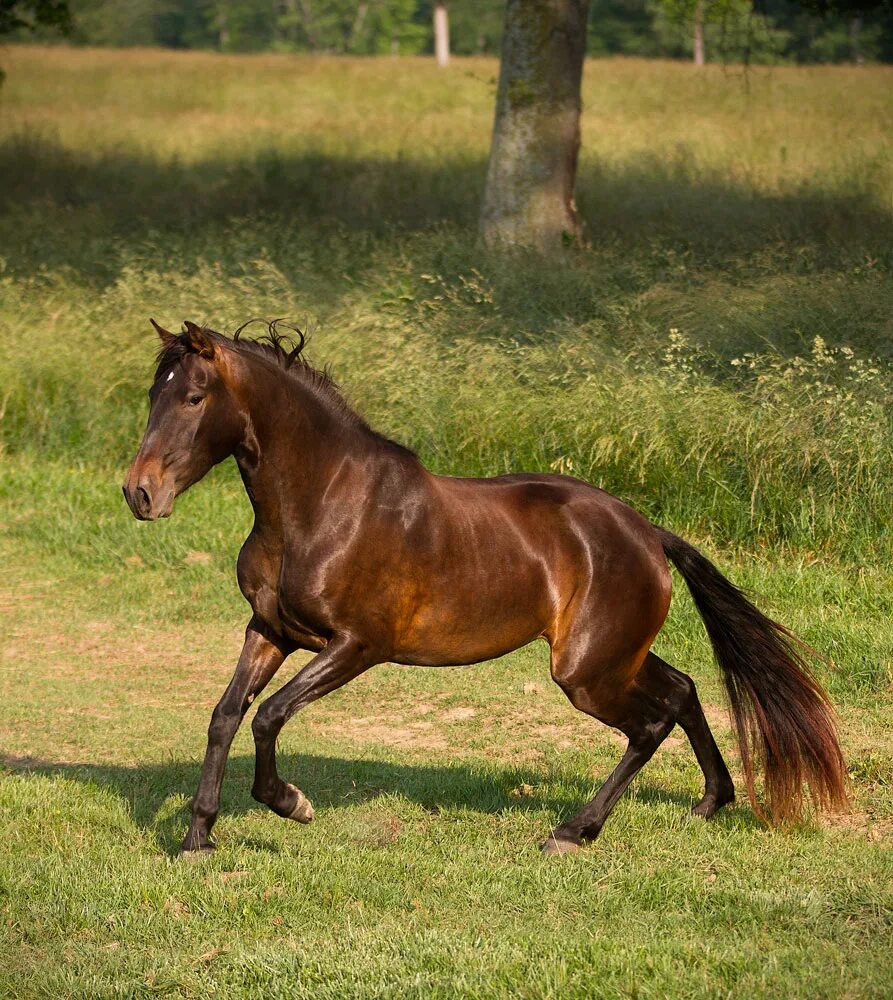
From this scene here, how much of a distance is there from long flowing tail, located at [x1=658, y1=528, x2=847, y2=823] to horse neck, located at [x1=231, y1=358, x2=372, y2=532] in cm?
158

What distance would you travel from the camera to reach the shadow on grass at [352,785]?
18.5 feet

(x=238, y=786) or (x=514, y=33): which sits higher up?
(x=514, y=33)

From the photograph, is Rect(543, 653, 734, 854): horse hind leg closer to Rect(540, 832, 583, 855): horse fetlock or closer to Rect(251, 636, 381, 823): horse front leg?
Rect(540, 832, 583, 855): horse fetlock

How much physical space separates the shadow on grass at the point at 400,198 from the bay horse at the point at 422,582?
336 inches

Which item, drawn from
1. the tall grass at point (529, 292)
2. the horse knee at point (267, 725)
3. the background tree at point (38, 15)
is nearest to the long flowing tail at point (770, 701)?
the horse knee at point (267, 725)

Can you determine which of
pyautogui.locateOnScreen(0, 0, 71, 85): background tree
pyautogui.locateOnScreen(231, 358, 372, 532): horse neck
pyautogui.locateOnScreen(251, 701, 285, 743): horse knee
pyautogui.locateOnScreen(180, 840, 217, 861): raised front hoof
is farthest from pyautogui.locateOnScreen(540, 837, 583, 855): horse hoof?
pyautogui.locateOnScreen(0, 0, 71, 85): background tree

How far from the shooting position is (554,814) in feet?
18.2

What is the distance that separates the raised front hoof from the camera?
4836 millimetres

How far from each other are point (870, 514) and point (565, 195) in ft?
25.3

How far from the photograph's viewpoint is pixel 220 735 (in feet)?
16.0

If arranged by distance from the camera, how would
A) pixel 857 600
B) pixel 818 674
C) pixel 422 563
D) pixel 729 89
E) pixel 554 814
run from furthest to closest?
pixel 729 89 → pixel 857 600 → pixel 818 674 → pixel 554 814 → pixel 422 563

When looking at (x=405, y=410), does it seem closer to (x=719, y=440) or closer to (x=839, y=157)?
(x=719, y=440)

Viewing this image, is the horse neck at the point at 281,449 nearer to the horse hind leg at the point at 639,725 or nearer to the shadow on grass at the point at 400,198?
the horse hind leg at the point at 639,725

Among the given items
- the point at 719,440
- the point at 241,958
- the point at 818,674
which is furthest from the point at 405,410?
the point at 241,958
